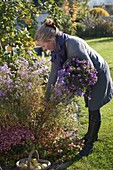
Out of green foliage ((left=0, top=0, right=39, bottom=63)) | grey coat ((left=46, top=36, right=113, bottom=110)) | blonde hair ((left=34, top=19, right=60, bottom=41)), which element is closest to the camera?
blonde hair ((left=34, top=19, right=60, bottom=41))

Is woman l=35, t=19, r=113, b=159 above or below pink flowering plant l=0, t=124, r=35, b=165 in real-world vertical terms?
above

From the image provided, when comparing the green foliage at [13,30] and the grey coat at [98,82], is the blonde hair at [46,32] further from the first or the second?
the green foliage at [13,30]

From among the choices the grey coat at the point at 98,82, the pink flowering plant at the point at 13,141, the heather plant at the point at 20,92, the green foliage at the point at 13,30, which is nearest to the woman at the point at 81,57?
the grey coat at the point at 98,82

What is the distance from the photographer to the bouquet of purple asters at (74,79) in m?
3.69

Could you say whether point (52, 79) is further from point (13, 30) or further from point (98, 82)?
point (13, 30)

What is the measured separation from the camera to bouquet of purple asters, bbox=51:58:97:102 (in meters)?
3.69

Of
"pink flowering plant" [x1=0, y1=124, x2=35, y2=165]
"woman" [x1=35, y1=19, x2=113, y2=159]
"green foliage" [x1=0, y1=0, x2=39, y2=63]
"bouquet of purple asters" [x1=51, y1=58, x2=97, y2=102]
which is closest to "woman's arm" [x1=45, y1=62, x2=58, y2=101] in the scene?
"woman" [x1=35, y1=19, x2=113, y2=159]

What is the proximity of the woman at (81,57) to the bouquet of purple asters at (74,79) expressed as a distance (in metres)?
0.09

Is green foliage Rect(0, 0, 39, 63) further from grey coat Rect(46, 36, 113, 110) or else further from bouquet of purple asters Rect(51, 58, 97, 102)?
bouquet of purple asters Rect(51, 58, 97, 102)

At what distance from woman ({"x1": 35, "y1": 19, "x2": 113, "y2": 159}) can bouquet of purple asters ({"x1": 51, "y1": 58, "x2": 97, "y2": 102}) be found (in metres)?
0.09

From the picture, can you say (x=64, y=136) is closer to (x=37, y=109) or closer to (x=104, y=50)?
(x=37, y=109)

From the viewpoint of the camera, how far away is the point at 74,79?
3697 mm

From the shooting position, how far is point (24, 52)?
5.38 meters

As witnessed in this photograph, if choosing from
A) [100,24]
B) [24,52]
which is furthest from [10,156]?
[100,24]
